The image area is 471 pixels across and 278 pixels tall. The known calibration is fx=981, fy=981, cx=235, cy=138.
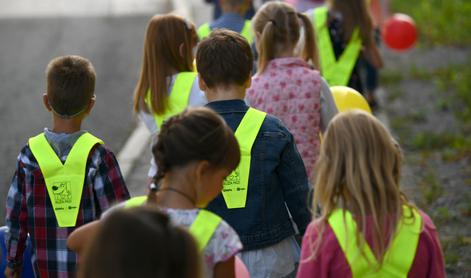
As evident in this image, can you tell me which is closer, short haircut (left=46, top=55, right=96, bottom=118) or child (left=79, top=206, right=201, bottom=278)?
child (left=79, top=206, right=201, bottom=278)

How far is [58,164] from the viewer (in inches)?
159

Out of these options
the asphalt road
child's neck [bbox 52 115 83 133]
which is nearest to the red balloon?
the asphalt road

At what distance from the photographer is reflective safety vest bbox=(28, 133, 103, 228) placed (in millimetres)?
4031

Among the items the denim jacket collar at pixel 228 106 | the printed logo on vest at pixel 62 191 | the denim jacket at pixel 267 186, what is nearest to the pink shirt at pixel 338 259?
the denim jacket at pixel 267 186

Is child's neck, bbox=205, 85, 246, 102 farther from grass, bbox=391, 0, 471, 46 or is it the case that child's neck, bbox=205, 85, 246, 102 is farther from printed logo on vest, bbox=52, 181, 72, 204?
grass, bbox=391, 0, 471, 46

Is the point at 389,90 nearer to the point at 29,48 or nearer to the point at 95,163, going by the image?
the point at 29,48

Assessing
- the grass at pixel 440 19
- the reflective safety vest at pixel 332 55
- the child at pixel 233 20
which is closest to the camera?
the child at pixel 233 20

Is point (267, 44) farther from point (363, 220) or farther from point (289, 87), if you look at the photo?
point (363, 220)

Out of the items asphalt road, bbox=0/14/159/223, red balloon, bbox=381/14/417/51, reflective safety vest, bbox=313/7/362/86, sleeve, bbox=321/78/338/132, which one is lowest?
asphalt road, bbox=0/14/159/223

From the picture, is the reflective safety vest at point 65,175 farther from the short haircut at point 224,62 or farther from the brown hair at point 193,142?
the brown hair at point 193,142

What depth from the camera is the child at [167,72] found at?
5098 mm

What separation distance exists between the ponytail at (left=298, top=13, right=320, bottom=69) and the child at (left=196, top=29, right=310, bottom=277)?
1.49m

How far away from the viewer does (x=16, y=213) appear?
4.11 meters

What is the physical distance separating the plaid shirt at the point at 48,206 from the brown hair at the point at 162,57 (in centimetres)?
106
